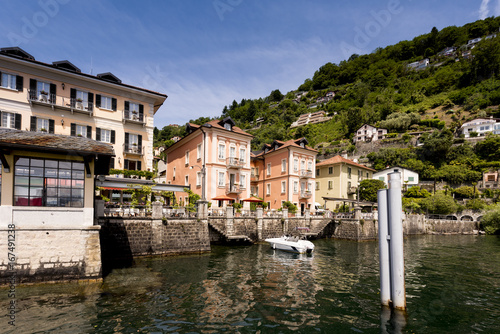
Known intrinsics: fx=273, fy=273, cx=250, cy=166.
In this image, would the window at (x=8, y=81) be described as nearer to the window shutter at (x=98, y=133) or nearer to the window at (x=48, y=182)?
the window shutter at (x=98, y=133)

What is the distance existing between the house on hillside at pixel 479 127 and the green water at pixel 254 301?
257 ft

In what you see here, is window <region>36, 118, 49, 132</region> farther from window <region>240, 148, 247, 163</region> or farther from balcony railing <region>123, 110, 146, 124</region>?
window <region>240, 148, 247, 163</region>

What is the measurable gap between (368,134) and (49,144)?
96629 millimetres

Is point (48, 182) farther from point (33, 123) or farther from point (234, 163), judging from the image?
point (234, 163)

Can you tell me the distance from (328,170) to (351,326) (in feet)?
155

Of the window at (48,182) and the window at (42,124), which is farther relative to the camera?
the window at (42,124)

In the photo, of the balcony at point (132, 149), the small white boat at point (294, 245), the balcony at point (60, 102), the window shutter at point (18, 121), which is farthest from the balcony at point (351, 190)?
the window shutter at point (18, 121)

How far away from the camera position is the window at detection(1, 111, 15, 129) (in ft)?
82.3

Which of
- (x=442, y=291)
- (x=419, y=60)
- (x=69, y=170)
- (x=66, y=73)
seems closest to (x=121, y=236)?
(x=69, y=170)

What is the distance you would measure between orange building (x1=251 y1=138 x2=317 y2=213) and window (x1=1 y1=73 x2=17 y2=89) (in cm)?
3412

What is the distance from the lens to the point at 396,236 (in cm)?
978

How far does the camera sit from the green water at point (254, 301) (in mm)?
9719

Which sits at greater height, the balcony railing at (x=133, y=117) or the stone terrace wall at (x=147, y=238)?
the balcony railing at (x=133, y=117)

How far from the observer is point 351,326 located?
987 centimetres
